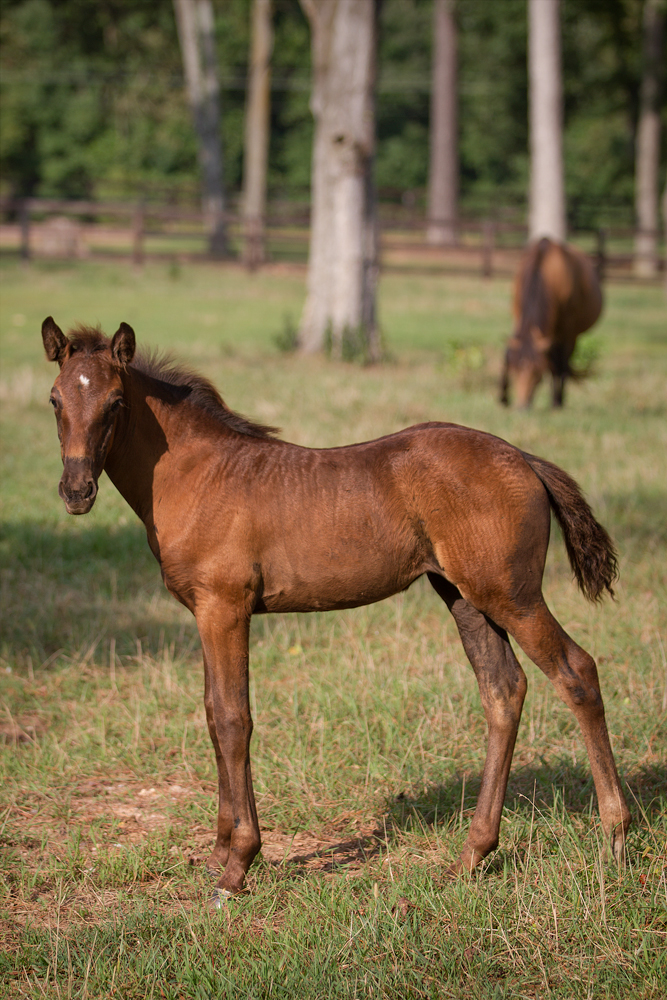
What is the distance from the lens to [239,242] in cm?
4378

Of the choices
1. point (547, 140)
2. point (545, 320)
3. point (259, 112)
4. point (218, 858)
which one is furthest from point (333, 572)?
point (259, 112)

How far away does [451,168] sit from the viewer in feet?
139

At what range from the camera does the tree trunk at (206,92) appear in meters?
34.2

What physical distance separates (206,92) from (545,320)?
2798 centimetres

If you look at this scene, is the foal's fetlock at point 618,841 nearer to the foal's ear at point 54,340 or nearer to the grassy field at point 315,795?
the grassy field at point 315,795

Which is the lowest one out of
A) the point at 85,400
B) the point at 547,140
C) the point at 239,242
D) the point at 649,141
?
the point at 85,400

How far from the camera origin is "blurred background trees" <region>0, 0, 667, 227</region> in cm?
Answer: 4322

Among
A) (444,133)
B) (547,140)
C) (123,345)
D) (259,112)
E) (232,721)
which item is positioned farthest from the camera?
(444,133)

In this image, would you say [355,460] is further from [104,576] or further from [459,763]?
[104,576]

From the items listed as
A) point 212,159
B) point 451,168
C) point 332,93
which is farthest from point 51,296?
point 451,168

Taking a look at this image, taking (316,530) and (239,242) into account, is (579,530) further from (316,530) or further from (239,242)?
(239,242)

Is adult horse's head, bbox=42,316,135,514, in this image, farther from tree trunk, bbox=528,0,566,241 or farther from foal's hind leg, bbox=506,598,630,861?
tree trunk, bbox=528,0,566,241

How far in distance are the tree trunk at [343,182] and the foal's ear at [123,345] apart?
A: 1097 cm

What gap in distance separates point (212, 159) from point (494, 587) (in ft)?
117
